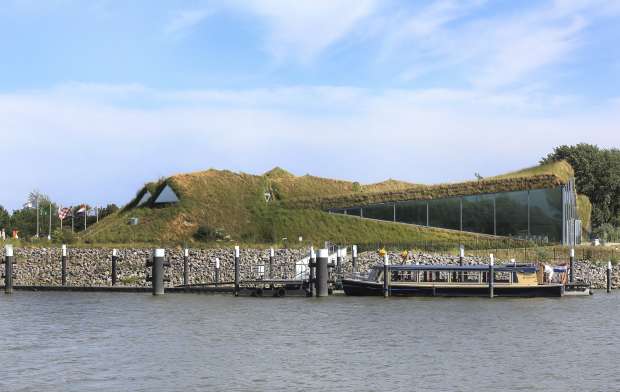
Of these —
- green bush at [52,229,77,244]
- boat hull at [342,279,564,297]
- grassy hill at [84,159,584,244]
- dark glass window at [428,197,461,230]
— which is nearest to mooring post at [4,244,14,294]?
boat hull at [342,279,564,297]

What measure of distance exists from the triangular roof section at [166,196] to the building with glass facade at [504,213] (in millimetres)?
19336

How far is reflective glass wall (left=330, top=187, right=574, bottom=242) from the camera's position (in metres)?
75.9

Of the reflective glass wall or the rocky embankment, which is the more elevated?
the reflective glass wall

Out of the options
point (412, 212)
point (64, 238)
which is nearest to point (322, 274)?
point (412, 212)

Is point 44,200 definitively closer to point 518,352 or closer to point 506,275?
point 506,275

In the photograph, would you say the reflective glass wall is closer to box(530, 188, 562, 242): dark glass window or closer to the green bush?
box(530, 188, 562, 242): dark glass window

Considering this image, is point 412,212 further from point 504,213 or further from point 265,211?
point 265,211

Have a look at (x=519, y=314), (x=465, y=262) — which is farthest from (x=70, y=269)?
(x=519, y=314)

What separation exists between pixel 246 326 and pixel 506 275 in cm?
1808

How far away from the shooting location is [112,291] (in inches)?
2406

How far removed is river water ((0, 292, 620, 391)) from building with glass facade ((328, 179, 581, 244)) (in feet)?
66.9

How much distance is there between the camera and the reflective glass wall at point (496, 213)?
75.9m

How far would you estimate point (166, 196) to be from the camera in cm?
9169

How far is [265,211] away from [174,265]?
17059 millimetres
